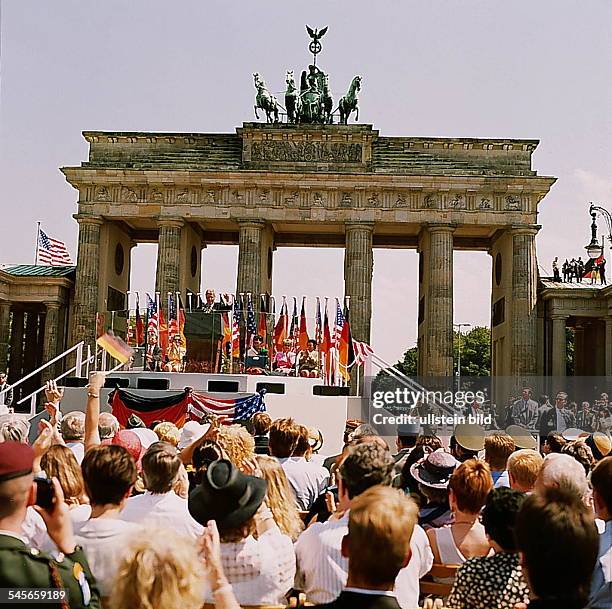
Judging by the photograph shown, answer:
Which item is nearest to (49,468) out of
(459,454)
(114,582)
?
(114,582)

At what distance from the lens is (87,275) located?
46.2 m

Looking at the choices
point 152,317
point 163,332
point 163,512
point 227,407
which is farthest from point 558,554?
point 152,317

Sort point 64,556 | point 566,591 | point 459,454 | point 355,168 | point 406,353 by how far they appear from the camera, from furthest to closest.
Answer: point 406,353, point 355,168, point 459,454, point 64,556, point 566,591

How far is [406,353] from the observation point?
4579 inches

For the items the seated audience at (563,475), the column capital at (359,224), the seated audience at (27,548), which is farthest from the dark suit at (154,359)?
the seated audience at (27,548)

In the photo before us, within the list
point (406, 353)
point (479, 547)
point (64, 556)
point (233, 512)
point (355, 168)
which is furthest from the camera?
point (406, 353)

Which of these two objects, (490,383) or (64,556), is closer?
(64,556)

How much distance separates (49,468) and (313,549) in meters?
1.97

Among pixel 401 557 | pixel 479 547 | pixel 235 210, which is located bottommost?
pixel 479 547

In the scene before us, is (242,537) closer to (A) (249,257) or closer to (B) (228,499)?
→ (B) (228,499)

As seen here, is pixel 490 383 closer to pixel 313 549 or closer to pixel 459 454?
pixel 459 454

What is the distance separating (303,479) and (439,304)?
3783 cm

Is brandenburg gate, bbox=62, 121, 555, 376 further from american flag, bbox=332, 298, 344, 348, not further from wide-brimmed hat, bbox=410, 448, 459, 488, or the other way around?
wide-brimmed hat, bbox=410, 448, 459, 488

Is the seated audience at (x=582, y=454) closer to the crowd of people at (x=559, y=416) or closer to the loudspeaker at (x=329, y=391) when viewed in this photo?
the crowd of people at (x=559, y=416)
